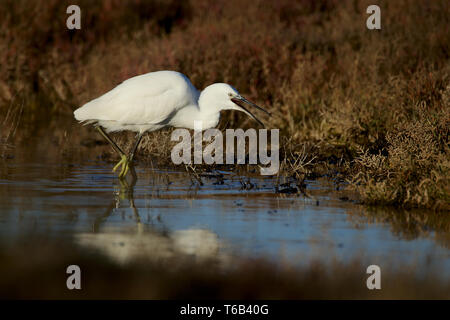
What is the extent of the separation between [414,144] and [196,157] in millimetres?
3431

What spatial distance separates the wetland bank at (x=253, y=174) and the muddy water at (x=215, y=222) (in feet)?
0.09

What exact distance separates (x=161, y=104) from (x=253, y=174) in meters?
1.54

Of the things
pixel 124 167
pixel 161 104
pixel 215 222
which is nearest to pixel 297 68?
pixel 161 104

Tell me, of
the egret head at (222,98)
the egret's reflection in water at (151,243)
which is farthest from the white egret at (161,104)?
the egret's reflection in water at (151,243)

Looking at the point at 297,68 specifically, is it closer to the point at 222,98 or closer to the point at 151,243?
the point at 222,98

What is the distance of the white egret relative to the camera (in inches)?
417

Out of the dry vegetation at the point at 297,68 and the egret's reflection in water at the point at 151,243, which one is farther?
the dry vegetation at the point at 297,68

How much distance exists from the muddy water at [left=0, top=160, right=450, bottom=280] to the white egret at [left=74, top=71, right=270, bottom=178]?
85 cm

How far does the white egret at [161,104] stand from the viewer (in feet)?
34.7

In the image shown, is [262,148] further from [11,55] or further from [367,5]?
[11,55]

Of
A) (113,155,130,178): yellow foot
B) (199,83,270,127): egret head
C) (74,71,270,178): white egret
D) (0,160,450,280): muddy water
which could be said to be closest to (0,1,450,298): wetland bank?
(0,160,450,280): muddy water

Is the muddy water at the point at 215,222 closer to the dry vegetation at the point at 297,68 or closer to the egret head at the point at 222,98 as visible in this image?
the dry vegetation at the point at 297,68

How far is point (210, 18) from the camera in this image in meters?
18.7
